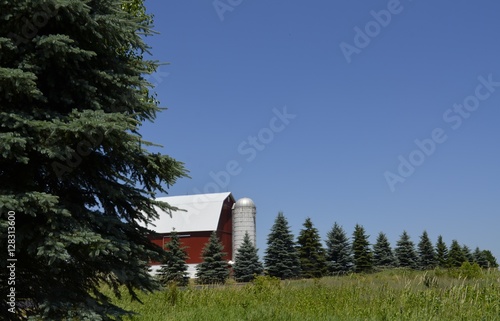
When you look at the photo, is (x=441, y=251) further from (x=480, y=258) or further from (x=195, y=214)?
(x=195, y=214)

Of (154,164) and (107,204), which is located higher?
(154,164)

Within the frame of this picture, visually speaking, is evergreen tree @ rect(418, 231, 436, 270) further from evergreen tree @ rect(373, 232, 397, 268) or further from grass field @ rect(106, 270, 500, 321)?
grass field @ rect(106, 270, 500, 321)

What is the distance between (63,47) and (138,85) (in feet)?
4.71

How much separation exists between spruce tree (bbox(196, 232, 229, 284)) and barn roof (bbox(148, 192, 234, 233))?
3169 mm

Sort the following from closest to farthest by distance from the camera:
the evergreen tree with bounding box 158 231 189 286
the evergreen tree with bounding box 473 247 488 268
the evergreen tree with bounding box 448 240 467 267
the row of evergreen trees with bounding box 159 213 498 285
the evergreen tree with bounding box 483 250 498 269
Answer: the evergreen tree with bounding box 158 231 189 286 < the row of evergreen trees with bounding box 159 213 498 285 < the evergreen tree with bounding box 448 240 467 267 < the evergreen tree with bounding box 483 250 498 269 < the evergreen tree with bounding box 473 247 488 268

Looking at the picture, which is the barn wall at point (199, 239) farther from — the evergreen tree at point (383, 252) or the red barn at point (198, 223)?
the evergreen tree at point (383, 252)

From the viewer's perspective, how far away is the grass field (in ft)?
32.4

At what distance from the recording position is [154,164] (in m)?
7.52

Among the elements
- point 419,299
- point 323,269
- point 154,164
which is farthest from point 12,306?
point 323,269

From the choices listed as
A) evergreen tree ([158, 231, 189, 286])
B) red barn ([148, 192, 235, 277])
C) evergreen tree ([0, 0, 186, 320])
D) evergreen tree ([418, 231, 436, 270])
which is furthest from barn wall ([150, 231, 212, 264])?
evergreen tree ([0, 0, 186, 320])

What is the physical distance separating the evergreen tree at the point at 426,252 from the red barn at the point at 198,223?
18.2 metres

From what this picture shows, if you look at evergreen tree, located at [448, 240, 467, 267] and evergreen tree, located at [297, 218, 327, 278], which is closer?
evergreen tree, located at [297, 218, 327, 278]

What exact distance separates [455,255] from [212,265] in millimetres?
22817

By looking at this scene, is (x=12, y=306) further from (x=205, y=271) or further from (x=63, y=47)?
(x=205, y=271)
